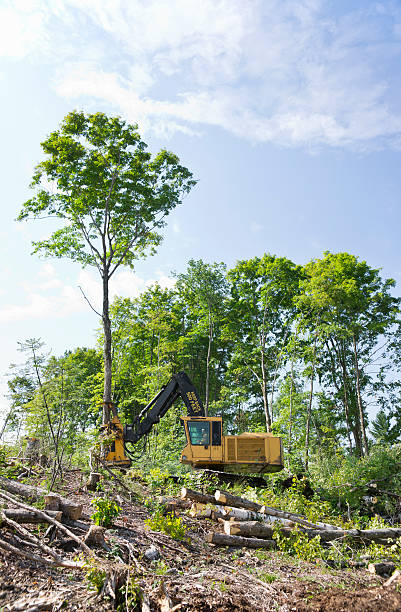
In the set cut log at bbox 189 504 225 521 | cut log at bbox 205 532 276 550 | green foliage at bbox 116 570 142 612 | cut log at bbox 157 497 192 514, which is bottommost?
cut log at bbox 205 532 276 550

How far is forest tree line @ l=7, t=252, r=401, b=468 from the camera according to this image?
2167 cm

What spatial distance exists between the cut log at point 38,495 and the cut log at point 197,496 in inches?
121

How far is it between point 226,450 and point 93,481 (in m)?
5.20

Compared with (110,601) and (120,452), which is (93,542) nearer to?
(110,601)

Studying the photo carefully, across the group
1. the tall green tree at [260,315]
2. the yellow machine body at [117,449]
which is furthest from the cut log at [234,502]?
the tall green tree at [260,315]

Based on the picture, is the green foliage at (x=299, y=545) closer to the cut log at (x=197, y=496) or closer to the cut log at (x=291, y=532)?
the cut log at (x=291, y=532)

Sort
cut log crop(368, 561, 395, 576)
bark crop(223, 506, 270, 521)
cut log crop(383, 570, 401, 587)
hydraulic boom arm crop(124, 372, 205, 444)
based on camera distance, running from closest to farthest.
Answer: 1. cut log crop(383, 570, 401, 587)
2. cut log crop(368, 561, 395, 576)
3. bark crop(223, 506, 270, 521)
4. hydraulic boom arm crop(124, 372, 205, 444)

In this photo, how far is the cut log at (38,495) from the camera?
222 inches

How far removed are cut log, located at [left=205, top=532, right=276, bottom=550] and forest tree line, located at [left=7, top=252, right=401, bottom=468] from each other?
1188 cm

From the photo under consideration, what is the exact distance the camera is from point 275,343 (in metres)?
27.4

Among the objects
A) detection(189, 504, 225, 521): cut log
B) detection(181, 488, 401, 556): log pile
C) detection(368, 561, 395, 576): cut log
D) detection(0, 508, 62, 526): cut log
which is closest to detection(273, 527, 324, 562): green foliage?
detection(181, 488, 401, 556): log pile

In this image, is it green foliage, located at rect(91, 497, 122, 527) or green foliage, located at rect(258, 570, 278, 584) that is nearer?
green foliage, located at rect(258, 570, 278, 584)

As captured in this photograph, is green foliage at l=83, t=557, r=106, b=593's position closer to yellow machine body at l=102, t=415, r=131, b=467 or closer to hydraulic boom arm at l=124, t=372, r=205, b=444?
yellow machine body at l=102, t=415, r=131, b=467

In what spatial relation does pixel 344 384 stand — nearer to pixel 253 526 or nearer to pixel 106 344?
pixel 106 344
